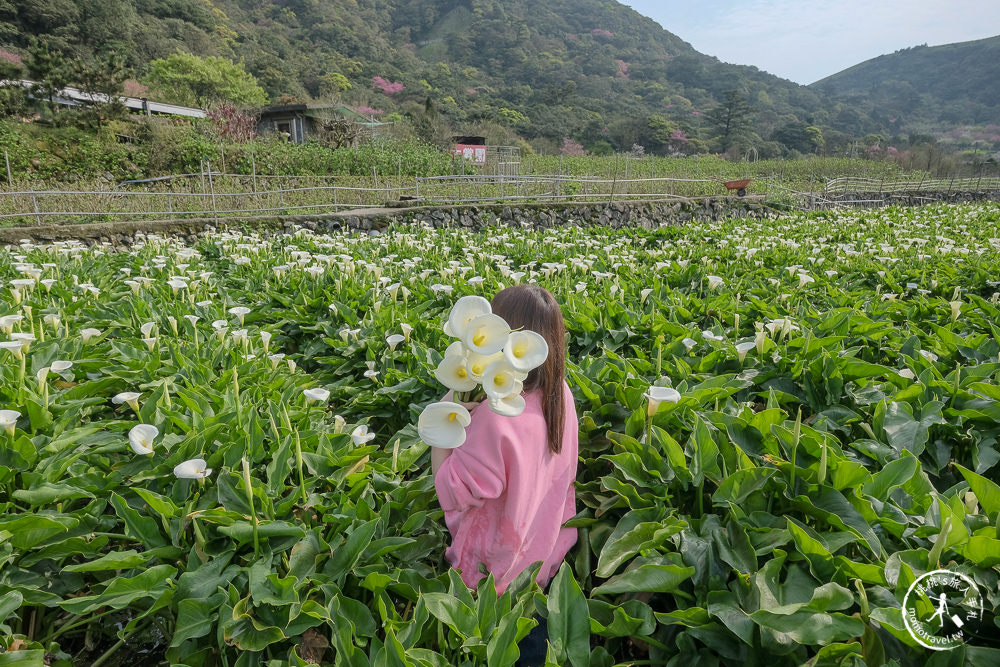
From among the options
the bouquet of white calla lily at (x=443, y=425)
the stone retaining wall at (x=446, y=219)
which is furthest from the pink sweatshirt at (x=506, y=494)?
the stone retaining wall at (x=446, y=219)

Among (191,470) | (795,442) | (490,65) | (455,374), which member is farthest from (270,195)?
(490,65)

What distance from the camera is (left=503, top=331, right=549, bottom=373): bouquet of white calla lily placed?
1398 mm

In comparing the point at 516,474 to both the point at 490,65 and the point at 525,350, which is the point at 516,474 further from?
the point at 490,65

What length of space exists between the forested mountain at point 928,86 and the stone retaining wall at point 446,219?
83821 mm

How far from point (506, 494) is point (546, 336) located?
1.63ft

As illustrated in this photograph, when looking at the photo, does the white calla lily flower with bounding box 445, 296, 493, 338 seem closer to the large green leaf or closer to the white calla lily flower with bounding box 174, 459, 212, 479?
the large green leaf

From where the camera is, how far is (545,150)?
47.5 metres

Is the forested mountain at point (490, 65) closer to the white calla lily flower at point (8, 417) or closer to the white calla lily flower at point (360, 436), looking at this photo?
the white calla lily flower at point (8, 417)

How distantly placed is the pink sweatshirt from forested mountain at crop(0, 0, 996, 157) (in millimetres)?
32765

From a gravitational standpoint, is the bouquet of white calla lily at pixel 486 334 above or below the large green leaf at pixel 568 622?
above

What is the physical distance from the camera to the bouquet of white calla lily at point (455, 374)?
149cm

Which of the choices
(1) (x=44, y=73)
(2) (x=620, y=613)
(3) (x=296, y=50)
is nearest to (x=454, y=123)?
Result: (3) (x=296, y=50)

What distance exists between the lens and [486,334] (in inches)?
55.9

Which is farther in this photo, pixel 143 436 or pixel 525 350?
pixel 143 436
